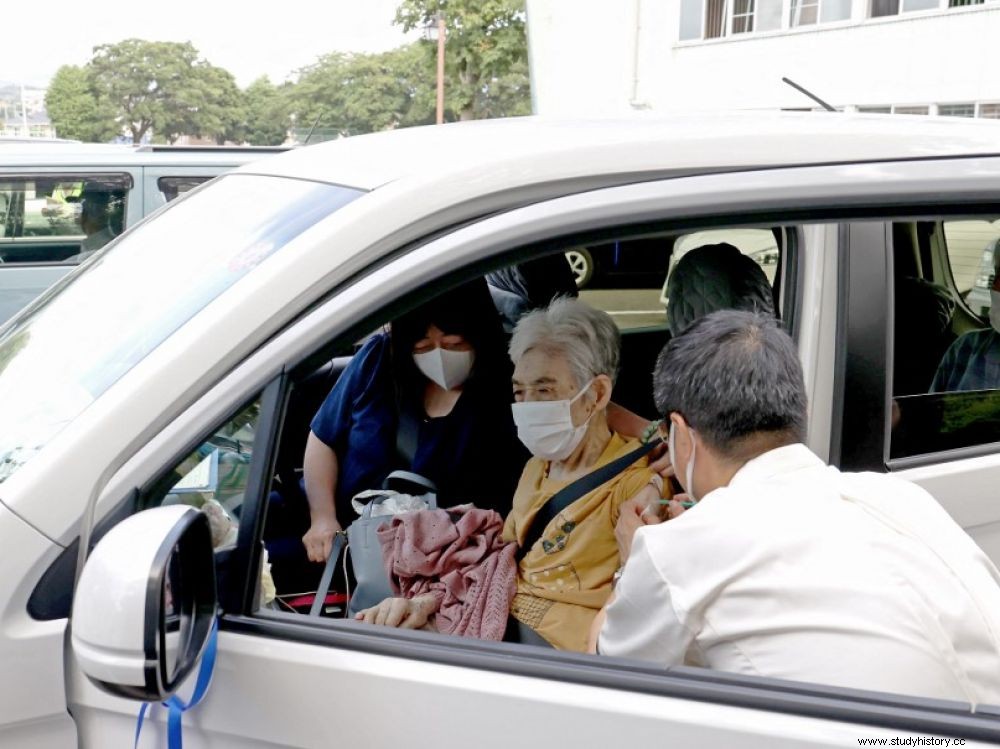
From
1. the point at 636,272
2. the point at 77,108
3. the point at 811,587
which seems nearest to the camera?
the point at 811,587

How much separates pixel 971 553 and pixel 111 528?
1.26 meters

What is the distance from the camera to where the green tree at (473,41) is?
32.0 m

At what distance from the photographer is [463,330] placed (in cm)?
298

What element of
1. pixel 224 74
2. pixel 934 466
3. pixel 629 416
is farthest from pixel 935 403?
pixel 224 74

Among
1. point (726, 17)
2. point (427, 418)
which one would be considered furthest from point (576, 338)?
point (726, 17)

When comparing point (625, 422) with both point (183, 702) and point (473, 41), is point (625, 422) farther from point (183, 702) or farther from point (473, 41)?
point (473, 41)

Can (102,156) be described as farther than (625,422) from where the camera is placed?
Yes

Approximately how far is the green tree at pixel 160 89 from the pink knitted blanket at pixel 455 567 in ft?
146

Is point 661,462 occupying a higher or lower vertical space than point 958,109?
lower

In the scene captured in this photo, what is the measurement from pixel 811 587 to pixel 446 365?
5.31 feet

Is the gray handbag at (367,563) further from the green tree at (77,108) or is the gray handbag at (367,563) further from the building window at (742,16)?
the green tree at (77,108)

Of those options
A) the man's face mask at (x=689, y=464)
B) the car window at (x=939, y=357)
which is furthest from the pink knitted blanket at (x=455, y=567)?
the car window at (x=939, y=357)

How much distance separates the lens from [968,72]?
20.1 meters

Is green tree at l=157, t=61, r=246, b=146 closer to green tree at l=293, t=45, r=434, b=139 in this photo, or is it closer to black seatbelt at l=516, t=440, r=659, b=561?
green tree at l=293, t=45, r=434, b=139
